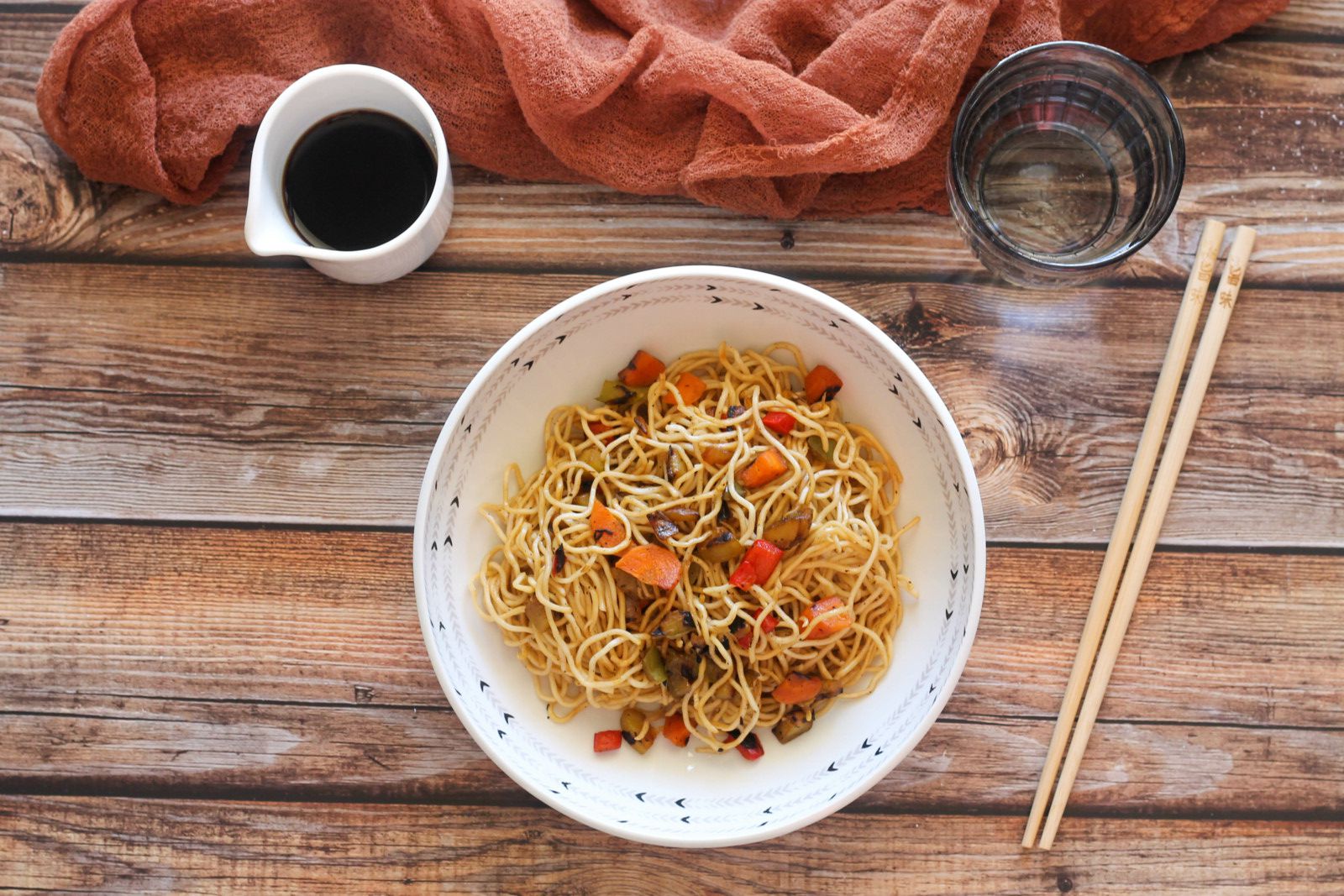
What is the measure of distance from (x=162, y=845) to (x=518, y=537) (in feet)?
2.66

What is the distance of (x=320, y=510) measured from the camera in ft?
5.34

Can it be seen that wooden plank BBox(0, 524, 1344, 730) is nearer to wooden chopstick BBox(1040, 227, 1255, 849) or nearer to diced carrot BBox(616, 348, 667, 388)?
wooden chopstick BBox(1040, 227, 1255, 849)

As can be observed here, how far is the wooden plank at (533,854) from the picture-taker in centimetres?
162

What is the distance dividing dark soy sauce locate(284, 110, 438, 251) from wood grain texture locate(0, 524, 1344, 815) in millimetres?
493

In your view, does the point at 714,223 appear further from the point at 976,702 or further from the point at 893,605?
the point at 976,702

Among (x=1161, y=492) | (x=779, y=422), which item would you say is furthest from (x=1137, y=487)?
(x=779, y=422)

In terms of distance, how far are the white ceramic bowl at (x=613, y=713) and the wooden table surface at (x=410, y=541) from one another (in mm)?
202

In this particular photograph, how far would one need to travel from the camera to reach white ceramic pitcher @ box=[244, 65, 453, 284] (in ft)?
4.65

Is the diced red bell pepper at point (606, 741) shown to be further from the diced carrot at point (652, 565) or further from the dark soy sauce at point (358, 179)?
the dark soy sauce at point (358, 179)

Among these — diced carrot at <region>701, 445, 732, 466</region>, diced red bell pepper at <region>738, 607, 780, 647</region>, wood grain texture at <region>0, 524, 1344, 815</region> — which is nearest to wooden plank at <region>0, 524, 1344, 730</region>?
wood grain texture at <region>0, 524, 1344, 815</region>

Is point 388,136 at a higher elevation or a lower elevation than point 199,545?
higher

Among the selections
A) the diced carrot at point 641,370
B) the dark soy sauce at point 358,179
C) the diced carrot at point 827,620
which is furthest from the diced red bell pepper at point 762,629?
the dark soy sauce at point 358,179

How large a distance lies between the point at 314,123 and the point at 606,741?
1.03 m

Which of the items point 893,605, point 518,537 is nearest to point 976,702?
point 893,605
